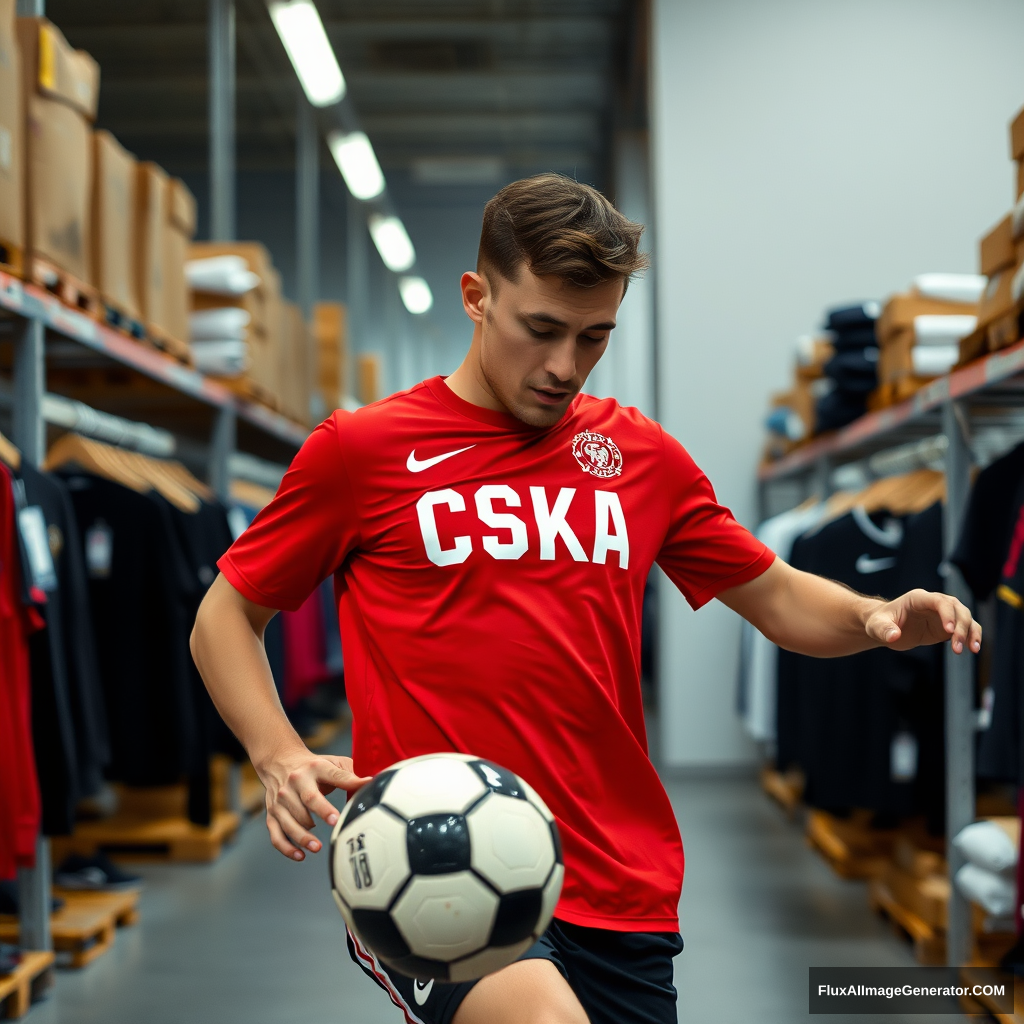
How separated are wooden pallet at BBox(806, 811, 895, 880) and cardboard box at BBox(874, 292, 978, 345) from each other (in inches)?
83.4

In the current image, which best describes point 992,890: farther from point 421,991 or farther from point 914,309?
point 914,309

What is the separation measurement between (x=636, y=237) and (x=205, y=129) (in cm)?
1238

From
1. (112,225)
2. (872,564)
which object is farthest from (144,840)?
(872,564)

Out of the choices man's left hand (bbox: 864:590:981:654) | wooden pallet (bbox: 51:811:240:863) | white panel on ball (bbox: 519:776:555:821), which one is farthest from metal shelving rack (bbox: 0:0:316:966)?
man's left hand (bbox: 864:590:981:654)

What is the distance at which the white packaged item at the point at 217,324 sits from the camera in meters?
5.77

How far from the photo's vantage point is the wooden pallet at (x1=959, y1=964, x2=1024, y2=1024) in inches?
120

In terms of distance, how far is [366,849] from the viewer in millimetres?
1349

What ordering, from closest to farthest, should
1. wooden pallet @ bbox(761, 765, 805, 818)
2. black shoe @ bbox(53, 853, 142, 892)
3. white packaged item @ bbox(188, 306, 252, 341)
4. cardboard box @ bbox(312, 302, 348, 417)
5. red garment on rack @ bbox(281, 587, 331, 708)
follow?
black shoe @ bbox(53, 853, 142, 892) < white packaged item @ bbox(188, 306, 252, 341) < wooden pallet @ bbox(761, 765, 805, 818) < red garment on rack @ bbox(281, 587, 331, 708) < cardboard box @ bbox(312, 302, 348, 417)

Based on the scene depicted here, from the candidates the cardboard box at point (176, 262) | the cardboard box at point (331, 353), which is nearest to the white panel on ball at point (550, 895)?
the cardboard box at point (176, 262)

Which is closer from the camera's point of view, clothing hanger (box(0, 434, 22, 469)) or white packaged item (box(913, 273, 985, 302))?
clothing hanger (box(0, 434, 22, 469))

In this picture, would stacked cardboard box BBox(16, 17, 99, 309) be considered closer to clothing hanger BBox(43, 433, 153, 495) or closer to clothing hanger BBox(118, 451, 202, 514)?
clothing hanger BBox(43, 433, 153, 495)

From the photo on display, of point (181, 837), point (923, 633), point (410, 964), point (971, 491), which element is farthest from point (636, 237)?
point (181, 837)

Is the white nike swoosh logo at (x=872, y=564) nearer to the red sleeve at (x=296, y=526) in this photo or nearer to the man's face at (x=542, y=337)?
the man's face at (x=542, y=337)

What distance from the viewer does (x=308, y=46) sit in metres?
7.82
